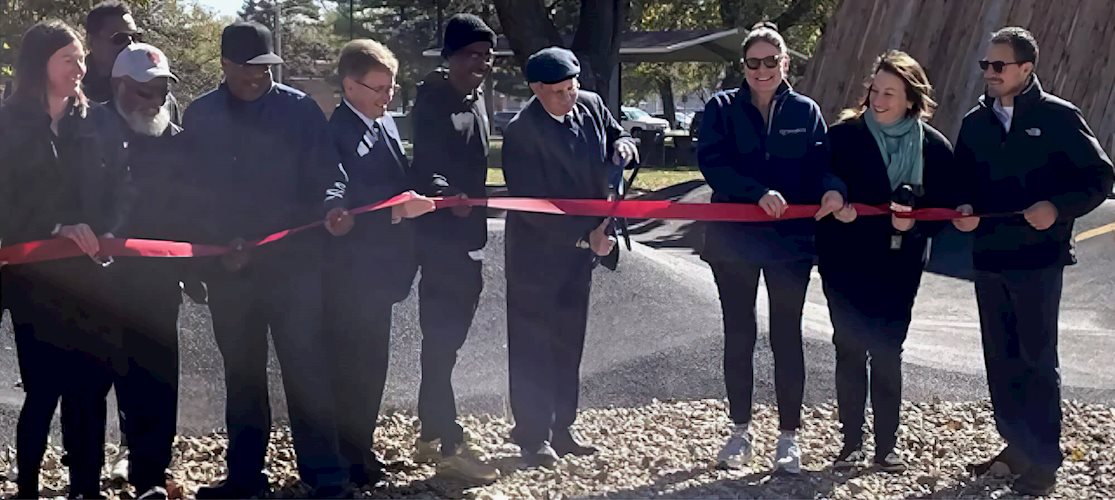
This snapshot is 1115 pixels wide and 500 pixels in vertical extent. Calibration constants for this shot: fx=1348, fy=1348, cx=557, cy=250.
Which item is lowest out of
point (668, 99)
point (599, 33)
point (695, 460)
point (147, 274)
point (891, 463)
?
point (668, 99)

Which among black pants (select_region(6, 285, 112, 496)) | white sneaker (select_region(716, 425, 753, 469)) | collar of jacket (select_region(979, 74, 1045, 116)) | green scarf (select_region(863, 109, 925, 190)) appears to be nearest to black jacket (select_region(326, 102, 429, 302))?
black pants (select_region(6, 285, 112, 496))

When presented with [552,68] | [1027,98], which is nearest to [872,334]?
[1027,98]

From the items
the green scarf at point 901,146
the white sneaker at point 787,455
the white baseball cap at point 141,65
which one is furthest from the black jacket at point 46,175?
the green scarf at point 901,146

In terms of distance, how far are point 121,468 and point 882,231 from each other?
3518 millimetres

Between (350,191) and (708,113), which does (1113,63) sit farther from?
(350,191)

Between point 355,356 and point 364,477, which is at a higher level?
point 355,356

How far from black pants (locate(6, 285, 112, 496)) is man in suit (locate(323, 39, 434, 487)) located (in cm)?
100

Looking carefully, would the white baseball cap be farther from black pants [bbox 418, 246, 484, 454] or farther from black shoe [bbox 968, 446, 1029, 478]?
black shoe [bbox 968, 446, 1029, 478]

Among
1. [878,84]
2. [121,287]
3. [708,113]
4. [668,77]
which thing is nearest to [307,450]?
[121,287]

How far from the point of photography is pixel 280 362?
18.4ft

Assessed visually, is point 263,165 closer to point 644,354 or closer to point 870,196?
point 870,196

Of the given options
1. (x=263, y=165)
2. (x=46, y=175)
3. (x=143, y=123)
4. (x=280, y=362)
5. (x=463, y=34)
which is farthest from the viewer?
(x=463, y=34)

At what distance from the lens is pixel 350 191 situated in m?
5.75

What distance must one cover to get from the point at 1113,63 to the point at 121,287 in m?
12.2
